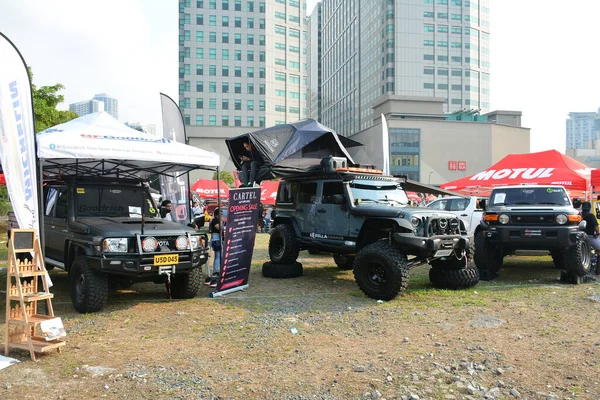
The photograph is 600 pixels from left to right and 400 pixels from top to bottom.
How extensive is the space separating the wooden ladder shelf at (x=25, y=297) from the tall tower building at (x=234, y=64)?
76927 millimetres

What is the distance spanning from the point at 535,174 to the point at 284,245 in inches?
367

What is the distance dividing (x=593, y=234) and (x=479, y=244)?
2500 millimetres

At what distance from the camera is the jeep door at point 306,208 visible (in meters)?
9.85

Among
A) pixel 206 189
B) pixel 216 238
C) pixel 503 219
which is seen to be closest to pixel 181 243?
pixel 216 238

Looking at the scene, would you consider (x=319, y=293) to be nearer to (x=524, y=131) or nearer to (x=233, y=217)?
(x=233, y=217)

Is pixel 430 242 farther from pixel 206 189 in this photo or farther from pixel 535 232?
pixel 206 189

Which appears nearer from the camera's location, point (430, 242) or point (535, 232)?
point (430, 242)

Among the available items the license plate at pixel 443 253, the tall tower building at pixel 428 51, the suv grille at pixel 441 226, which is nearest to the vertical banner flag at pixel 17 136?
the suv grille at pixel 441 226

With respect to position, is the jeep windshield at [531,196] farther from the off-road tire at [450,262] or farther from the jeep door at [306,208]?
the jeep door at [306,208]

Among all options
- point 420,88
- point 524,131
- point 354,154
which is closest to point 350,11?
point 420,88

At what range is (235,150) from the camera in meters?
11.7

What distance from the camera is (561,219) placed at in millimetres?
9383

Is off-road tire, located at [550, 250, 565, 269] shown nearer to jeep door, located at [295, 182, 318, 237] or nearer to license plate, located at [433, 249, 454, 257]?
license plate, located at [433, 249, 454, 257]

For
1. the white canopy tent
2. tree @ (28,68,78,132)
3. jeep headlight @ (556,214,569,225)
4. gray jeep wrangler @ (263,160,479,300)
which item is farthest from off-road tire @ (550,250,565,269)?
tree @ (28,68,78,132)
